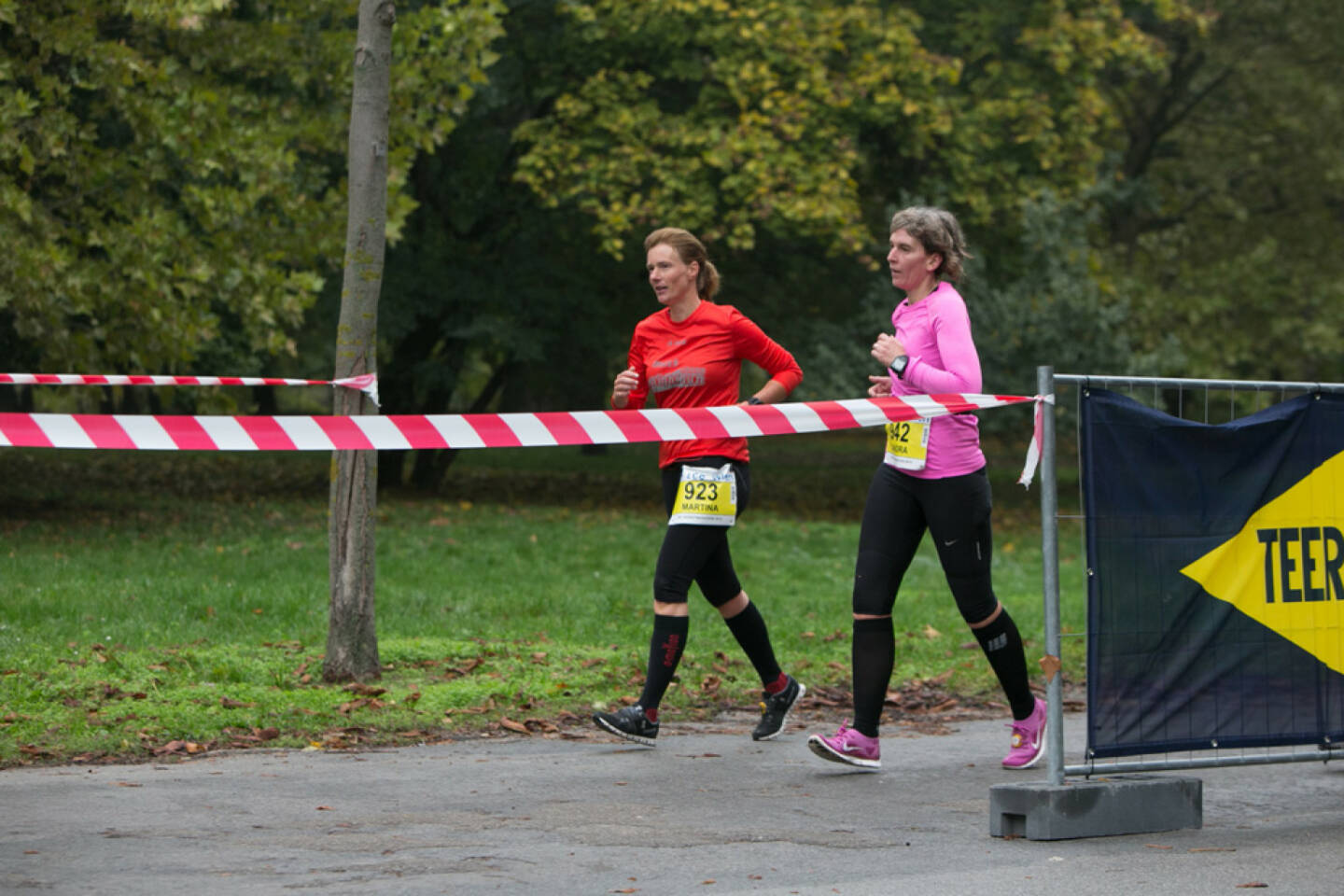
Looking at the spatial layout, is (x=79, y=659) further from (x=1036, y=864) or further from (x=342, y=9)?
(x=342, y=9)

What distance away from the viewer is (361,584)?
778 centimetres

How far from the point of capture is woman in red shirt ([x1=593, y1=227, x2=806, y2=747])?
21.7 feet

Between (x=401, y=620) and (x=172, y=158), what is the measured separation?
7.83m

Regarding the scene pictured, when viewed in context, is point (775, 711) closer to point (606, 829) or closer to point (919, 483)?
point (919, 483)

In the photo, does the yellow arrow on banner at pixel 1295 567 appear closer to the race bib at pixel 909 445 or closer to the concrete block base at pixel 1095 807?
the concrete block base at pixel 1095 807

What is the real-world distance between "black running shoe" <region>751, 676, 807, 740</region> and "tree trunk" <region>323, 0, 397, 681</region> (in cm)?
199

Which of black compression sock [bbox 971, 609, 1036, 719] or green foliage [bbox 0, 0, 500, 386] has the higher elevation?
green foliage [bbox 0, 0, 500, 386]

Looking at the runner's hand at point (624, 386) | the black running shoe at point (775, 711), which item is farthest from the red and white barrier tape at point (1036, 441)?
the black running shoe at point (775, 711)

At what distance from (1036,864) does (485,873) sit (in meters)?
1.60

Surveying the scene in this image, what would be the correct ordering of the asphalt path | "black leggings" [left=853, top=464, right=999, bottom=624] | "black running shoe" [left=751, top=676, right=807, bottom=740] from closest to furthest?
the asphalt path < "black leggings" [left=853, top=464, right=999, bottom=624] < "black running shoe" [left=751, top=676, right=807, bottom=740]

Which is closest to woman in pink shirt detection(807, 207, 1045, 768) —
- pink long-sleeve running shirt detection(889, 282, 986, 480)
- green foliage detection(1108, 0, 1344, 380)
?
pink long-sleeve running shirt detection(889, 282, 986, 480)

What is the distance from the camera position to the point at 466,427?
552 centimetres

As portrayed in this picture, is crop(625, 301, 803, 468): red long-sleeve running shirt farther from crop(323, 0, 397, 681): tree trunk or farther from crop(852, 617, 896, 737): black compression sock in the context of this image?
crop(323, 0, 397, 681): tree trunk

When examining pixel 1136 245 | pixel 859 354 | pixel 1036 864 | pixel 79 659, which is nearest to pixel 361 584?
pixel 79 659
